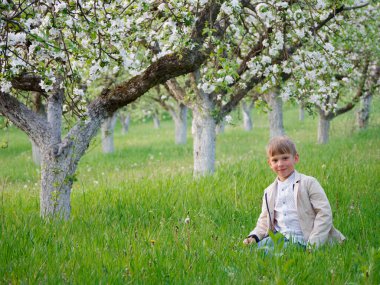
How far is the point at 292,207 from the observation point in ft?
15.3

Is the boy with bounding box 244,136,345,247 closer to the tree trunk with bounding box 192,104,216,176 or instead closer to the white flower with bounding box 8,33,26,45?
the white flower with bounding box 8,33,26,45

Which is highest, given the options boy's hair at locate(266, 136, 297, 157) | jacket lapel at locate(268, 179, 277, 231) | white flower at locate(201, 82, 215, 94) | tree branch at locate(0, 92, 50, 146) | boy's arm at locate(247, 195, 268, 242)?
white flower at locate(201, 82, 215, 94)

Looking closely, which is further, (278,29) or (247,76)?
(247,76)

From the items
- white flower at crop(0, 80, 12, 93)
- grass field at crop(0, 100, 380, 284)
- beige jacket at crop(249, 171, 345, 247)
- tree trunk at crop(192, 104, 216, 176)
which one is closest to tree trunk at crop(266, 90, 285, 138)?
tree trunk at crop(192, 104, 216, 176)

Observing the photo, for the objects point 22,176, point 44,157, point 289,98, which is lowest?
point 22,176

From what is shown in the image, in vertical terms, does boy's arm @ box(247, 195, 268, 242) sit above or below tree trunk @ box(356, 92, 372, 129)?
below

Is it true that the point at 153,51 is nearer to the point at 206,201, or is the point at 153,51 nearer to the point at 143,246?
the point at 206,201

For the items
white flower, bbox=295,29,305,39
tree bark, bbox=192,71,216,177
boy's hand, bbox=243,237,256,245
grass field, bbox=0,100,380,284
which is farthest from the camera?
tree bark, bbox=192,71,216,177

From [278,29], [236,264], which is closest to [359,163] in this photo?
[278,29]

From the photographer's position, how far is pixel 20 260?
402cm

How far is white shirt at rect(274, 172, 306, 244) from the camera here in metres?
4.64

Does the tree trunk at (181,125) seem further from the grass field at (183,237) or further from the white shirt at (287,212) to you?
the white shirt at (287,212)

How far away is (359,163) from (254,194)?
12.1 feet

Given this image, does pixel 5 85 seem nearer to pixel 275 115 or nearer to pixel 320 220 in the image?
pixel 320 220
